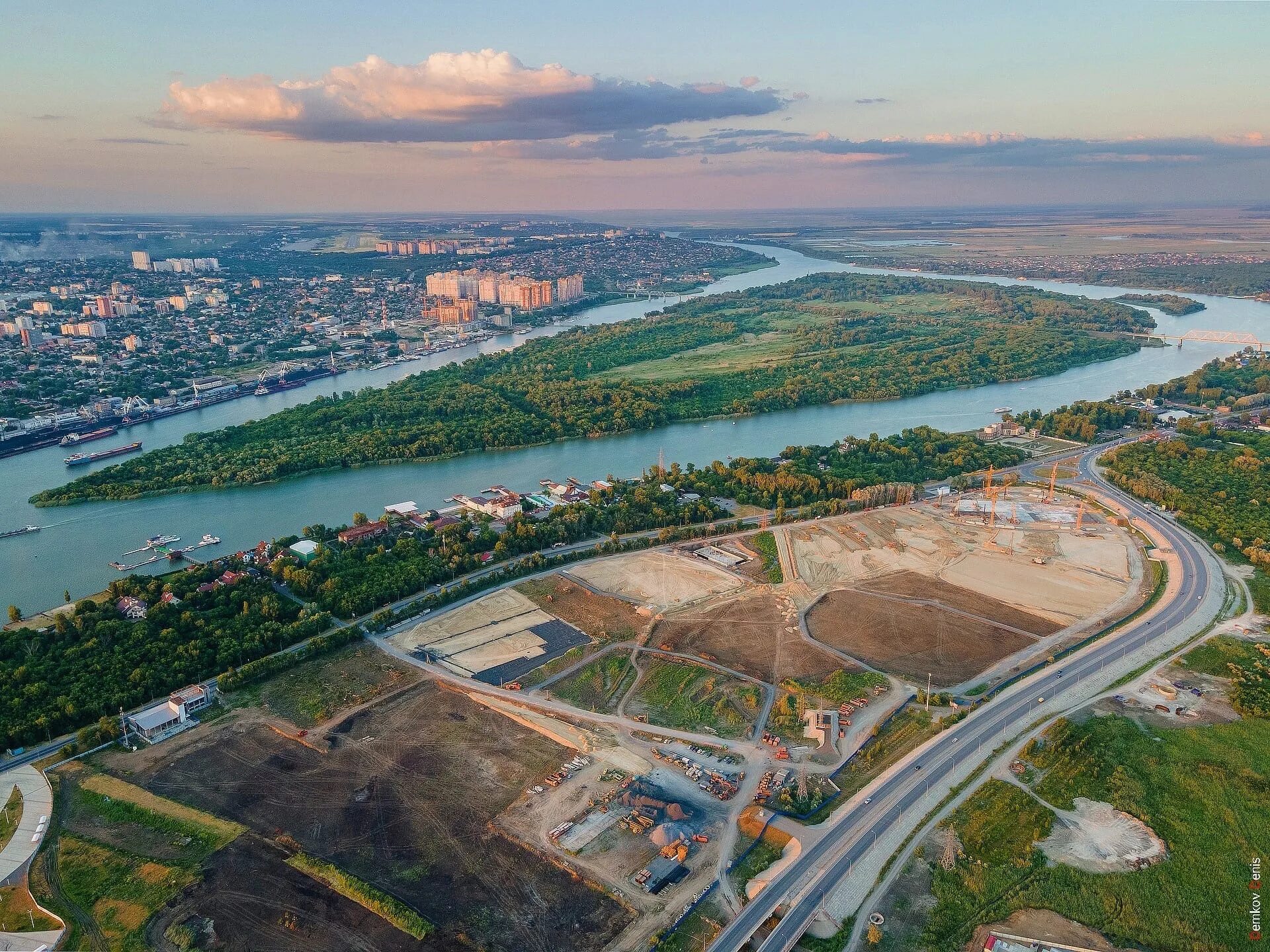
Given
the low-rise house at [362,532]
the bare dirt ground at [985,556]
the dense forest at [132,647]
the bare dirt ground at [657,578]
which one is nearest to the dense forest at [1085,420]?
the bare dirt ground at [985,556]

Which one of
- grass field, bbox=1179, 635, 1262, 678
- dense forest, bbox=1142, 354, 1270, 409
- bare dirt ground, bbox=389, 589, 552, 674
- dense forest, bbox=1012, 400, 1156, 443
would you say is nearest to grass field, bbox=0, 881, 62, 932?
bare dirt ground, bbox=389, 589, 552, 674

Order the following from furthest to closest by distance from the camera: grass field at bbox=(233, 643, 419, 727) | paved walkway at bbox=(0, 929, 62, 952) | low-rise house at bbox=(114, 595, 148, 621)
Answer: low-rise house at bbox=(114, 595, 148, 621) < grass field at bbox=(233, 643, 419, 727) < paved walkway at bbox=(0, 929, 62, 952)

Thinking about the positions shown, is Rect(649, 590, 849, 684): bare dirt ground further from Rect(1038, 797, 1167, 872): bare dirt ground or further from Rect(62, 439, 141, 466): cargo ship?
Rect(62, 439, 141, 466): cargo ship

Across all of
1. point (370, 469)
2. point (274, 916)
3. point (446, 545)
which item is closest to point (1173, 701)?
point (274, 916)

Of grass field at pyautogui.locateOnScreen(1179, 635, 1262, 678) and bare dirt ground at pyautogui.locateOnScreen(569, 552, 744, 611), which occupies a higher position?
bare dirt ground at pyautogui.locateOnScreen(569, 552, 744, 611)

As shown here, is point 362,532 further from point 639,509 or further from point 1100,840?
point 1100,840

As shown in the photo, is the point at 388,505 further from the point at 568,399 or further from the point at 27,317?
the point at 27,317
